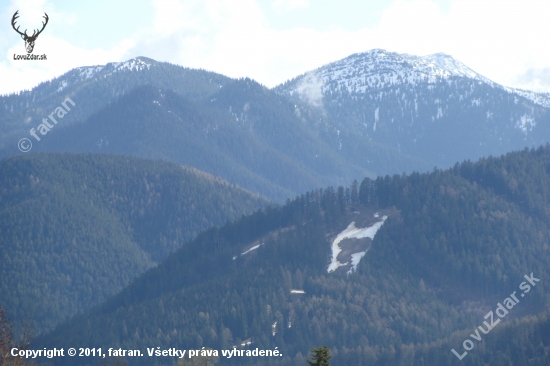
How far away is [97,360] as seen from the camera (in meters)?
198

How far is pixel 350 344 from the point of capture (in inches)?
7766

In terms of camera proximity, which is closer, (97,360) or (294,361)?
(294,361)

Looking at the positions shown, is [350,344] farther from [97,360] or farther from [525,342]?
[97,360]

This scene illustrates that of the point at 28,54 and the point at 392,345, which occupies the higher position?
the point at 28,54

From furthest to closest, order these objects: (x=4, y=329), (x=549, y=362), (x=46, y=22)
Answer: (x=549, y=362) < (x=46, y=22) < (x=4, y=329)

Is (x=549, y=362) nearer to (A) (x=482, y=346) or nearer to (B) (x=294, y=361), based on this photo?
(A) (x=482, y=346)

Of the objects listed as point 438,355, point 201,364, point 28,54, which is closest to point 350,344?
point 438,355

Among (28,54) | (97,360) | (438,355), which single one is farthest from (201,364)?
(97,360)

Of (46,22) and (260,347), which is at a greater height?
(46,22)

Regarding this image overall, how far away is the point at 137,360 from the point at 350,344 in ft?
140

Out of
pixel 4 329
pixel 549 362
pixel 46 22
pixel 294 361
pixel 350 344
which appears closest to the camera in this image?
pixel 4 329

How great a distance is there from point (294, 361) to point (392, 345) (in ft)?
62.8

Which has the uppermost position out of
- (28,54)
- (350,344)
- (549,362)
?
(28,54)

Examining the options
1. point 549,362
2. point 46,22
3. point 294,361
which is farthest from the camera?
point 294,361
